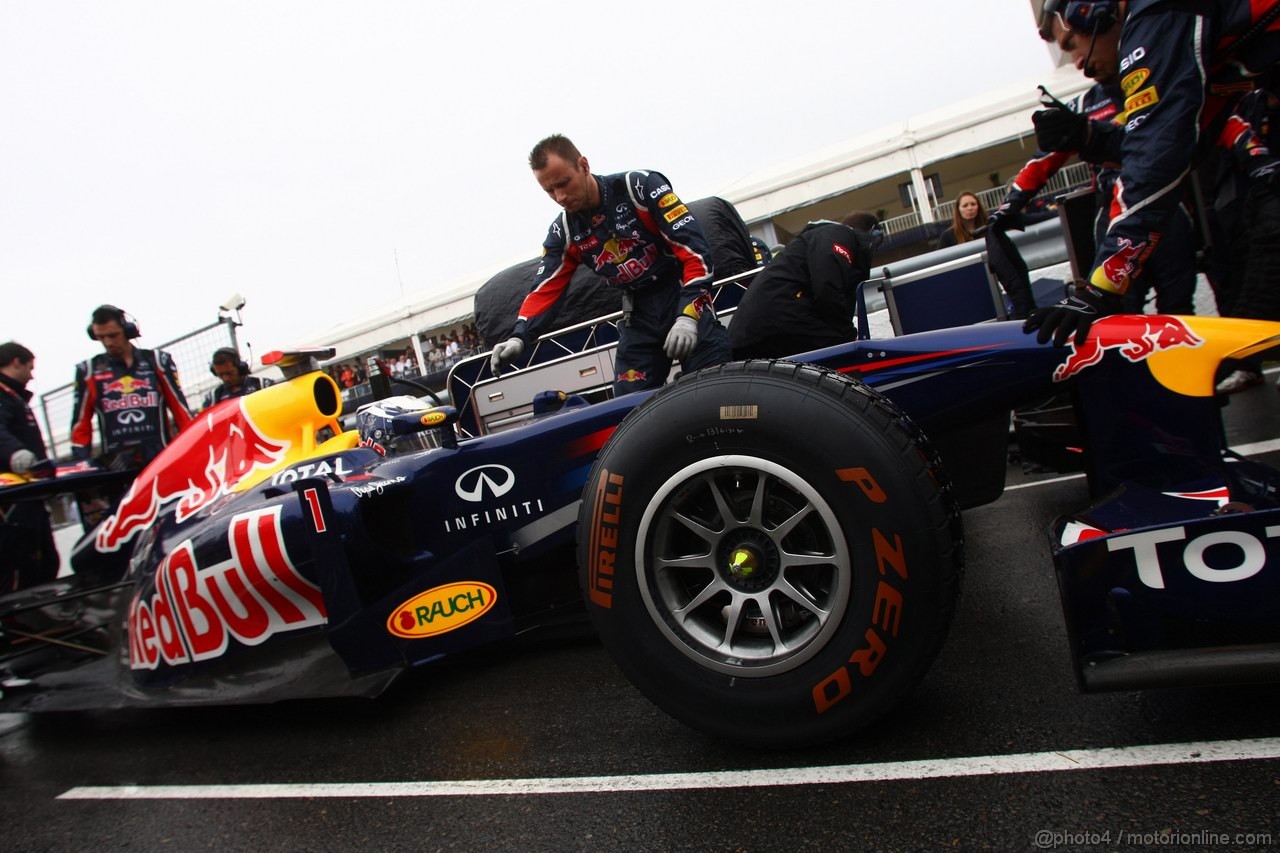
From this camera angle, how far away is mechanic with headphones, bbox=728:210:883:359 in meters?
3.54

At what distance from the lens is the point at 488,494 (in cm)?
240

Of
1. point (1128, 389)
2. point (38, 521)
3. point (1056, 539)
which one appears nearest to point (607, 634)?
point (1056, 539)

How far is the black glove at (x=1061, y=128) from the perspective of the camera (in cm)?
313

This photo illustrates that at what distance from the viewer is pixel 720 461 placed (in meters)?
1.73

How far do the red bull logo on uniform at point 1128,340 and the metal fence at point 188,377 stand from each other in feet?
21.7

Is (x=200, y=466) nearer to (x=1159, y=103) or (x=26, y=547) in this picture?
(x=26, y=547)

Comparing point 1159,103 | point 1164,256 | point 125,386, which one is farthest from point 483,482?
point 125,386

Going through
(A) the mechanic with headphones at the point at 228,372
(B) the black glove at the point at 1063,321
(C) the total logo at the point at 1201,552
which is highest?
(A) the mechanic with headphones at the point at 228,372

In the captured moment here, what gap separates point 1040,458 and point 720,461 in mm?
1498

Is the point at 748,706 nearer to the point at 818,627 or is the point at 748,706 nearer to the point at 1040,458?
the point at 818,627

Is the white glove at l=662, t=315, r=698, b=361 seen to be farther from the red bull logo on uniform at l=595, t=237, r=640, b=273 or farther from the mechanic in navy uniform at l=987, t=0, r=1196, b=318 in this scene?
the mechanic in navy uniform at l=987, t=0, r=1196, b=318

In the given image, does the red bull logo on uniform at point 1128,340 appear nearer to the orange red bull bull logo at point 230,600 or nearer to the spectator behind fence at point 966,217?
the orange red bull bull logo at point 230,600

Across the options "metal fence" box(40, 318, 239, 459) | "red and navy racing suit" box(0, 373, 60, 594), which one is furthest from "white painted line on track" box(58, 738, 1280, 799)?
"metal fence" box(40, 318, 239, 459)

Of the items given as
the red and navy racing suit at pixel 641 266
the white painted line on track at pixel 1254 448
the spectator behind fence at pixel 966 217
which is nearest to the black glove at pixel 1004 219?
the white painted line on track at pixel 1254 448
